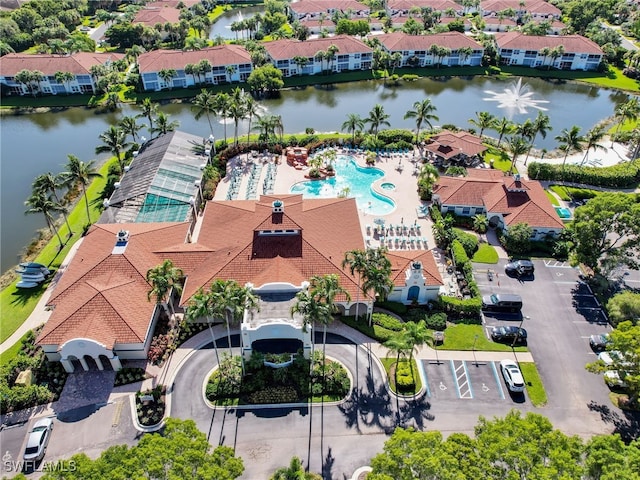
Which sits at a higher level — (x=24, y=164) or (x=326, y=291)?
(x=326, y=291)

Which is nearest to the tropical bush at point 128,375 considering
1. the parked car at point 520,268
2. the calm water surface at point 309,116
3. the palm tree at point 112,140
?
the calm water surface at point 309,116

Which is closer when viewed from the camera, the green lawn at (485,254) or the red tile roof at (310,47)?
the green lawn at (485,254)

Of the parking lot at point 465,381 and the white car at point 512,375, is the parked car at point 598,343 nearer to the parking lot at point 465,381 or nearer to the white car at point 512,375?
the white car at point 512,375

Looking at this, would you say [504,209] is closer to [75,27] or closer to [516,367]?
[516,367]

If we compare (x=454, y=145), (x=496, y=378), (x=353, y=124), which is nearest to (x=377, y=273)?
(x=496, y=378)

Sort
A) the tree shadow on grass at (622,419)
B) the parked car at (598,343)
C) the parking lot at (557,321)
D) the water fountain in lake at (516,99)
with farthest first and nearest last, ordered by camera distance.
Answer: the water fountain in lake at (516,99)
the parked car at (598,343)
the parking lot at (557,321)
the tree shadow on grass at (622,419)

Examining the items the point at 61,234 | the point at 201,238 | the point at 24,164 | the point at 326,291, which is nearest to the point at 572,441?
the point at 326,291

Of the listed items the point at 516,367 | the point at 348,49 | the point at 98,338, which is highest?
the point at 348,49

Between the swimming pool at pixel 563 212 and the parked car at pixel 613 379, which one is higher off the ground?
the swimming pool at pixel 563 212
